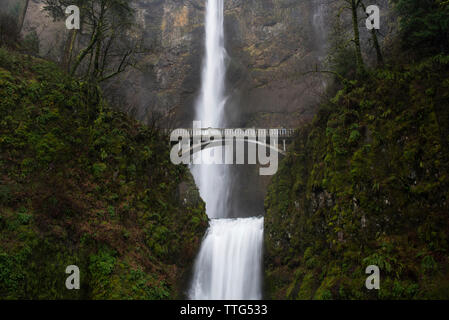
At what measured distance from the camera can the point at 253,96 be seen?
154ft

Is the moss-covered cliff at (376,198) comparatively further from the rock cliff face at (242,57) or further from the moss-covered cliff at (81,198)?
the rock cliff face at (242,57)

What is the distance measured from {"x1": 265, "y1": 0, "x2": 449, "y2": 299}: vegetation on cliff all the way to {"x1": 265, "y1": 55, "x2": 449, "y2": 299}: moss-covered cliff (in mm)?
34

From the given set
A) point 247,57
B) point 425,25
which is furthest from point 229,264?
point 247,57

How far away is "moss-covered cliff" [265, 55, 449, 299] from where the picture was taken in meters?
10.7

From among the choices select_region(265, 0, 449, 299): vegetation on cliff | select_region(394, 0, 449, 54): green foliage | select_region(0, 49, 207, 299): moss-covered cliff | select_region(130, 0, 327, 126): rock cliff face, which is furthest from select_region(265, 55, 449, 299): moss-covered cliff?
select_region(130, 0, 327, 126): rock cliff face

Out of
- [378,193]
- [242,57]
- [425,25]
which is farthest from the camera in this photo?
[242,57]

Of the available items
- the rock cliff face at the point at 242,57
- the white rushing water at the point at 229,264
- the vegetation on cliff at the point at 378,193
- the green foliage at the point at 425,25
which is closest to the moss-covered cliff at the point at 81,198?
the white rushing water at the point at 229,264

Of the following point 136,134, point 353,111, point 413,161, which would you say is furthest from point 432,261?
point 136,134

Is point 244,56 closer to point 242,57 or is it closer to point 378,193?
point 242,57

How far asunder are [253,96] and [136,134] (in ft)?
101

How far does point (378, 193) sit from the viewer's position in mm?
12406

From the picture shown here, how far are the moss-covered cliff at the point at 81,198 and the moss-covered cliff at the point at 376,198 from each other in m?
5.52

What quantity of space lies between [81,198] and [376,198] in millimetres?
10942
